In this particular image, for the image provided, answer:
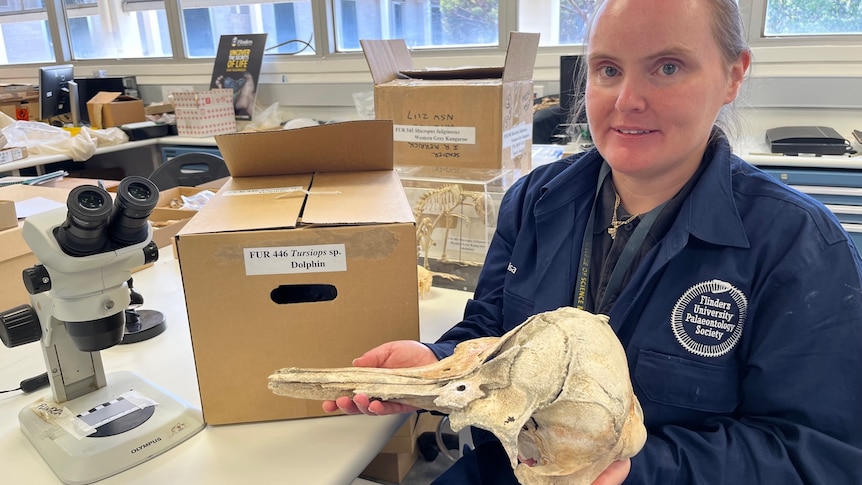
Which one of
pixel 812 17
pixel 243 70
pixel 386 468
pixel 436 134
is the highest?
pixel 812 17

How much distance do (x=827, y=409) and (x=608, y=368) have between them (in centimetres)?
42

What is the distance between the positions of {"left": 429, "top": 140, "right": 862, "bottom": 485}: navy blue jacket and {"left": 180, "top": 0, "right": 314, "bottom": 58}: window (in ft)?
13.3

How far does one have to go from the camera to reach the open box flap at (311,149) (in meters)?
1.15

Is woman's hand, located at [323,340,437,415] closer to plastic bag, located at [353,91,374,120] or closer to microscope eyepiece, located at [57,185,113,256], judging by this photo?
microscope eyepiece, located at [57,185,113,256]

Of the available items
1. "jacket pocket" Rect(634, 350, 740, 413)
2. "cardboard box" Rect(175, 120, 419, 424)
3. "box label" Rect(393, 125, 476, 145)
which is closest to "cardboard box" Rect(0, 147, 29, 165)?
"box label" Rect(393, 125, 476, 145)

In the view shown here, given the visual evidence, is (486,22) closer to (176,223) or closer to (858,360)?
(176,223)

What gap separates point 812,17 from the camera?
339 centimetres

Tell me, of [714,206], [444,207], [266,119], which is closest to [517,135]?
[444,207]

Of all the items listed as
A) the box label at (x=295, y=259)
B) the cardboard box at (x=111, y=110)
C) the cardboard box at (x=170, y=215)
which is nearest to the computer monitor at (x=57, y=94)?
the cardboard box at (x=111, y=110)

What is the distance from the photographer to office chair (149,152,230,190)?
2670 millimetres

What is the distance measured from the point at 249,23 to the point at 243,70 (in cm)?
73

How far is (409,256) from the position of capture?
35.8 inches

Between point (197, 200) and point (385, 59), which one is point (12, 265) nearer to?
point (197, 200)

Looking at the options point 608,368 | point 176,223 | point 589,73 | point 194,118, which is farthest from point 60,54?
point 608,368
